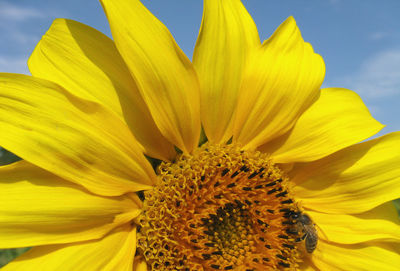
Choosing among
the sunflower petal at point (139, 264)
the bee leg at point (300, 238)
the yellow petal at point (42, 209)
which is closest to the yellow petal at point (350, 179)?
the bee leg at point (300, 238)

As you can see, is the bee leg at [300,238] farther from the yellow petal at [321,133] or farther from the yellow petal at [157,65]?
the yellow petal at [157,65]

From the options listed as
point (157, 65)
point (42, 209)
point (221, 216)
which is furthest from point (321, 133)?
point (42, 209)

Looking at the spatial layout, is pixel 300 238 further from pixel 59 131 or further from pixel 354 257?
pixel 59 131

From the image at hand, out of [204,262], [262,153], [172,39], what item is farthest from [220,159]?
[172,39]

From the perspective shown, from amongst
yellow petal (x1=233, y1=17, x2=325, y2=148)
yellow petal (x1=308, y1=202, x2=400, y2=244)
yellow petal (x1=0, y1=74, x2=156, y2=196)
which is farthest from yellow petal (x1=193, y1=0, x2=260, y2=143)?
yellow petal (x1=308, y1=202, x2=400, y2=244)

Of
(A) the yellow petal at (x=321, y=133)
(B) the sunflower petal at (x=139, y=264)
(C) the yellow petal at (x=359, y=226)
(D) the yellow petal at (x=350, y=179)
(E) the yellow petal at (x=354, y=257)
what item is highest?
(A) the yellow petal at (x=321, y=133)
